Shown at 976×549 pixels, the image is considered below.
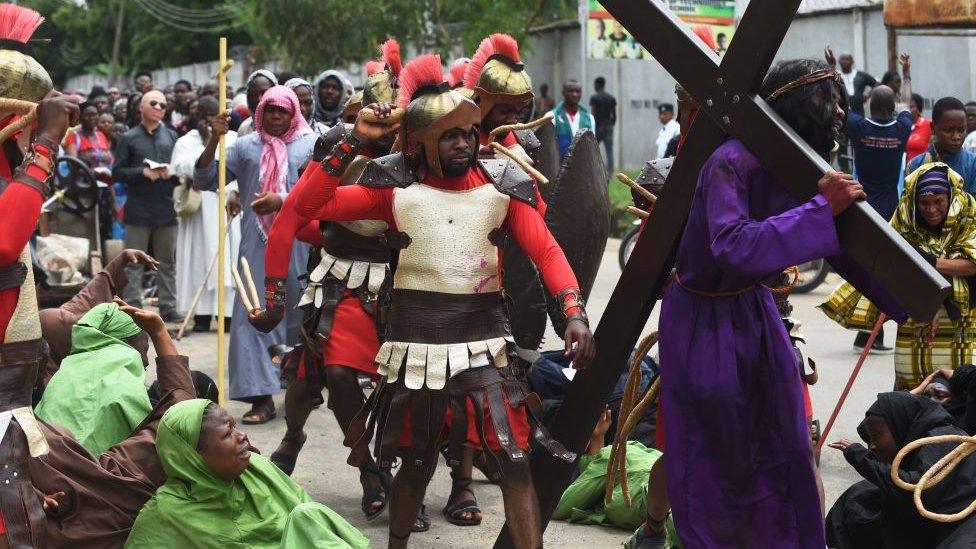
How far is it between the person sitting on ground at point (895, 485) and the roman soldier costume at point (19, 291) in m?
2.75

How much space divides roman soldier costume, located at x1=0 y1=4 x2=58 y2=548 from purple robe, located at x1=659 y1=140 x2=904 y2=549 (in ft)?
6.25

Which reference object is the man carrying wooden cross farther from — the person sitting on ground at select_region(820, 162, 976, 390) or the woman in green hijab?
the person sitting on ground at select_region(820, 162, 976, 390)

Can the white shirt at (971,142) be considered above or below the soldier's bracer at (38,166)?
below

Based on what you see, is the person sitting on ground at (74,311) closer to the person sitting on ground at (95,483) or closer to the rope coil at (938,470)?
the person sitting on ground at (95,483)

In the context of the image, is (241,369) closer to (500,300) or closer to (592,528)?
(592,528)

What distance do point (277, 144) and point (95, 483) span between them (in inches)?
139

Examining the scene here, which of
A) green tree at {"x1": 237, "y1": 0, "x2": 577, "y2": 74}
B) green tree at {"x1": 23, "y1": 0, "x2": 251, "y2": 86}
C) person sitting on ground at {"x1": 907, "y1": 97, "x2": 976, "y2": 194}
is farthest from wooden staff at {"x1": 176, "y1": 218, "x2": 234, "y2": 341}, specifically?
green tree at {"x1": 23, "y1": 0, "x2": 251, "y2": 86}

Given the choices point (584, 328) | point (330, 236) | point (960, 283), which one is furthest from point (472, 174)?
point (960, 283)

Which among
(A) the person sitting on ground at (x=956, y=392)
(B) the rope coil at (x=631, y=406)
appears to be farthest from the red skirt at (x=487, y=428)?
(A) the person sitting on ground at (x=956, y=392)

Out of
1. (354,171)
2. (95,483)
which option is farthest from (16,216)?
(354,171)

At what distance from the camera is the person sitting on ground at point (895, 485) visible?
197 inches

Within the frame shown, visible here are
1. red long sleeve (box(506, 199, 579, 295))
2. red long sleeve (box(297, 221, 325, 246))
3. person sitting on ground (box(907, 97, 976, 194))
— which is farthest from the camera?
person sitting on ground (box(907, 97, 976, 194))

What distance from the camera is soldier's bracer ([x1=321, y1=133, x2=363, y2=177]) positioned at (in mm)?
5152

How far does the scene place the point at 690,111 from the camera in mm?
5273
